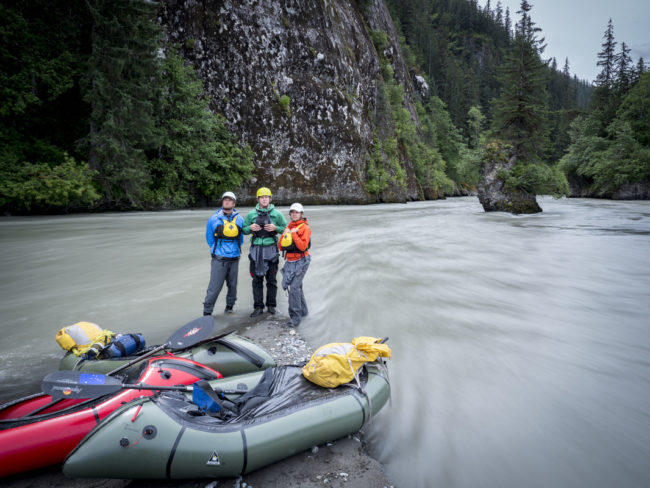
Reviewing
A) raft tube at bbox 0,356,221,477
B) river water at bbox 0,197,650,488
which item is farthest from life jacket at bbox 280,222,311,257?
raft tube at bbox 0,356,221,477

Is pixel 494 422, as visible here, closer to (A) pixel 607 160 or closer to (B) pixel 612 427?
(B) pixel 612 427

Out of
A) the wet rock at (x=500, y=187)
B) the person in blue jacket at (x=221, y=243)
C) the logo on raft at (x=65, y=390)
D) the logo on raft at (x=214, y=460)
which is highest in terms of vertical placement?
the wet rock at (x=500, y=187)

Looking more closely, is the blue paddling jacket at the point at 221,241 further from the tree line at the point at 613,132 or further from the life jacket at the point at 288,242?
the tree line at the point at 613,132

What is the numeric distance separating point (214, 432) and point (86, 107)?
21.6 m

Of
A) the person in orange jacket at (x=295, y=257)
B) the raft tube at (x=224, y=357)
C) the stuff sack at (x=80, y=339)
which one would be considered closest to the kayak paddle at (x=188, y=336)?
the raft tube at (x=224, y=357)

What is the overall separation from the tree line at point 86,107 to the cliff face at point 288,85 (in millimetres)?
3532

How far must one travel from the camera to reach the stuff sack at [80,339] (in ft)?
10.00

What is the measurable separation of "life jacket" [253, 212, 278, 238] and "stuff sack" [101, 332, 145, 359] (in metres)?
2.19

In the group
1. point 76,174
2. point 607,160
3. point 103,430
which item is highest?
point 607,160

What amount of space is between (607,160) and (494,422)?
3569 cm

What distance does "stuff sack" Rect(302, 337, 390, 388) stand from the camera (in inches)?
104

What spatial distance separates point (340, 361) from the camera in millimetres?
2689

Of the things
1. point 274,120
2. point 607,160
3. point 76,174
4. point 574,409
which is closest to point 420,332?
point 574,409

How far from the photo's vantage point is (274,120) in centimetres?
2303
